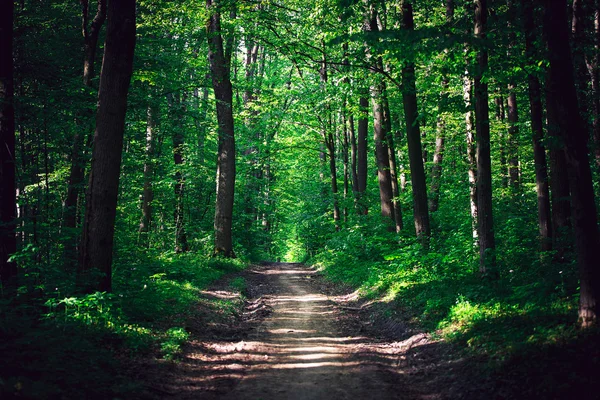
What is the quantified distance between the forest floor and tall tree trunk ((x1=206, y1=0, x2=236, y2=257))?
378 inches

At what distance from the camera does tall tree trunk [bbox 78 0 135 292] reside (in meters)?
8.27

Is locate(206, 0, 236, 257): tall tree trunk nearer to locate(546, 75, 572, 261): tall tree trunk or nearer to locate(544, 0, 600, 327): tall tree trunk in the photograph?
locate(546, 75, 572, 261): tall tree trunk

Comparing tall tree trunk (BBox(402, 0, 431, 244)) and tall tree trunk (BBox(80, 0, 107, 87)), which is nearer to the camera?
tall tree trunk (BBox(80, 0, 107, 87))

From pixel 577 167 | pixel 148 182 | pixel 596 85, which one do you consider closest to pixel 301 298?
pixel 577 167

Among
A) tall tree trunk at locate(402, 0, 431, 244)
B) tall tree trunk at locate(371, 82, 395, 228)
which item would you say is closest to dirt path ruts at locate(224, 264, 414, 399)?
tall tree trunk at locate(402, 0, 431, 244)

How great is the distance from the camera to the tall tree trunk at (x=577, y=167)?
5414 mm

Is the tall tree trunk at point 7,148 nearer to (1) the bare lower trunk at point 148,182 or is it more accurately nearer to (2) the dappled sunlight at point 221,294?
(2) the dappled sunlight at point 221,294

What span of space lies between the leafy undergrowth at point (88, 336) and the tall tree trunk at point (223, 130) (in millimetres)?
9230

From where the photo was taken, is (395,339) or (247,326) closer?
(395,339)

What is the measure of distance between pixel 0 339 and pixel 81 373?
1.24m

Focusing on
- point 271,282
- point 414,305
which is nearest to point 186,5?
point 271,282

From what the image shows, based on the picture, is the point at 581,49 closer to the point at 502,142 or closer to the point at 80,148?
the point at 502,142

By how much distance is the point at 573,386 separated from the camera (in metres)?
4.46

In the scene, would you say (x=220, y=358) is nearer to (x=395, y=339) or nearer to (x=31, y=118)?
(x=395, y=339)
